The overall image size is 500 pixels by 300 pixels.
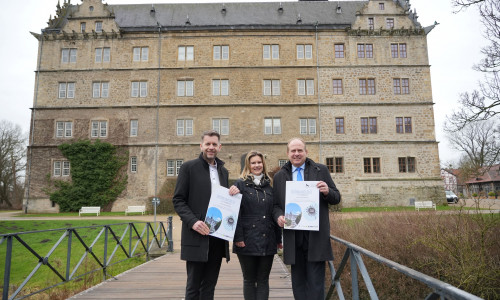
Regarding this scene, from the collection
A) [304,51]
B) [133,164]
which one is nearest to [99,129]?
[133,164]

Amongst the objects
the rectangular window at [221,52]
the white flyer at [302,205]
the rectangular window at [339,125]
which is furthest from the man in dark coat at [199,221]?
the rectangular window at [221,52]

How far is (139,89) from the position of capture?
2422cm

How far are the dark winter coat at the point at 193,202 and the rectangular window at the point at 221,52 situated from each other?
2267cm

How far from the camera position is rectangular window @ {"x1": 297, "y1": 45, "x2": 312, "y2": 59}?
24.7 m

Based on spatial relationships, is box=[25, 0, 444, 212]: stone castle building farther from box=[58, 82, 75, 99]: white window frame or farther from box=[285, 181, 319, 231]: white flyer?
box=[285, 181, 319, 231]: white flyer

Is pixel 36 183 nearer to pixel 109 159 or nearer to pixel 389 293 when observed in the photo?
pixel 109 159

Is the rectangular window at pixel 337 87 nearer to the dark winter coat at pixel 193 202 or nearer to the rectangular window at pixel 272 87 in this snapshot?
the rectangular window at pixel 272 87

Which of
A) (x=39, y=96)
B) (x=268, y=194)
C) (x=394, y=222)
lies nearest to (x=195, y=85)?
(x=39, y=96)

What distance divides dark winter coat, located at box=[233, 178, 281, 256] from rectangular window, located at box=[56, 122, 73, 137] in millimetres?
Result: 24977

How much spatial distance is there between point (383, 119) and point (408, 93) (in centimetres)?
295

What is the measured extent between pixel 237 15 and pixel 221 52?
13.9 feet

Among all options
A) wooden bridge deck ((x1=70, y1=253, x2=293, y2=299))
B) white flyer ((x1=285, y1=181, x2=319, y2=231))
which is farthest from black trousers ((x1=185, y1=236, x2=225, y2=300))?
wooden bridge deck ((x1=70, y1=253, x2=293, y2=299))

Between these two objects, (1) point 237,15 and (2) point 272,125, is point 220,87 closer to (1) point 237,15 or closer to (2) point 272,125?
(2) point 272,125

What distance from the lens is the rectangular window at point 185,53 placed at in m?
24.6
